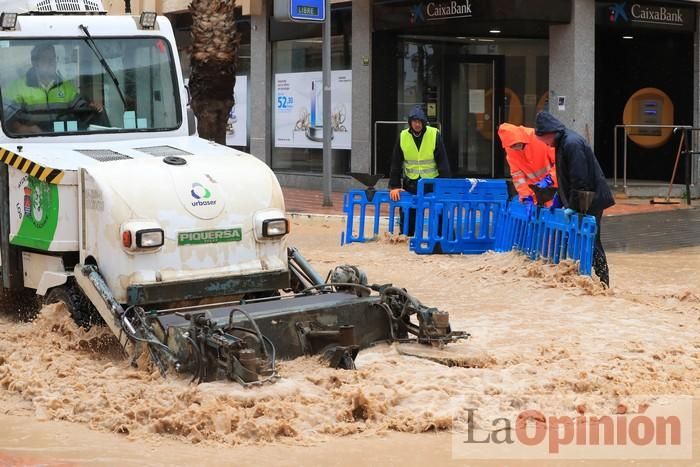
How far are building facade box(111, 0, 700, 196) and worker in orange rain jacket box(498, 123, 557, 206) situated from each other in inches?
314

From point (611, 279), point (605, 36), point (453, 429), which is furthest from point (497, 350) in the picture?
point (605, 36)

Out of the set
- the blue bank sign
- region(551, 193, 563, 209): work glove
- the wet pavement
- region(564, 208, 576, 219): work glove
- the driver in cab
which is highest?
the blue bank sign

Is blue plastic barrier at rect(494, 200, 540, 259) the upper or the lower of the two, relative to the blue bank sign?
lower

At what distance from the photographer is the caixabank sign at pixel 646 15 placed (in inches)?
835

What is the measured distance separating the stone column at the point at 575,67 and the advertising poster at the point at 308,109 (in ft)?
13.1

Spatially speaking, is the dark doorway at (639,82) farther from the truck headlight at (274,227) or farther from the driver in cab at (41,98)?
the truck headlight at (274,227)

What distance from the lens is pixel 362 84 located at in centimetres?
2234

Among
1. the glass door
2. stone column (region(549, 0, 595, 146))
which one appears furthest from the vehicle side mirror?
the glass door

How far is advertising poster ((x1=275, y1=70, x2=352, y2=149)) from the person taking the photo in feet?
75.7

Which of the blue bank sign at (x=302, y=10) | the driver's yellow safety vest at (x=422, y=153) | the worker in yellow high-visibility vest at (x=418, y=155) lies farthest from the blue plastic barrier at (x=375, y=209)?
the blue bank sign at (x=302, y=10)

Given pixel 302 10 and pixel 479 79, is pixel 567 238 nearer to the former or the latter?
pixel 302 10

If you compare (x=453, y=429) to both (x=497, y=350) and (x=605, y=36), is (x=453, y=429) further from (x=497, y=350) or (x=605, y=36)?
(x=605, y=36)

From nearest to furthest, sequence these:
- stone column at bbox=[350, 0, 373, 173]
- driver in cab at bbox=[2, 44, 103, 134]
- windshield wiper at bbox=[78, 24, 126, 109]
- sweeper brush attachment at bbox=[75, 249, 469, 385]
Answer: sweeper brush attachment at bbox=[75, 249, 469, 385]
driver in cab at bbox=[2, 44, 103, 134]
windshield wiper at bbox=[78, 24, 126, 109]
stone column at bbox=[350, 0, 373, 173]

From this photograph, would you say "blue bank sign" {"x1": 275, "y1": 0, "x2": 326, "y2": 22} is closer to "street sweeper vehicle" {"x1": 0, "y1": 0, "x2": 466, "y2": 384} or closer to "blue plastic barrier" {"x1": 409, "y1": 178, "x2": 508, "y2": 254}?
"blue plastic barrier" {"x1": 409, "y1": 178, "x2": 508, "y2": 254}
